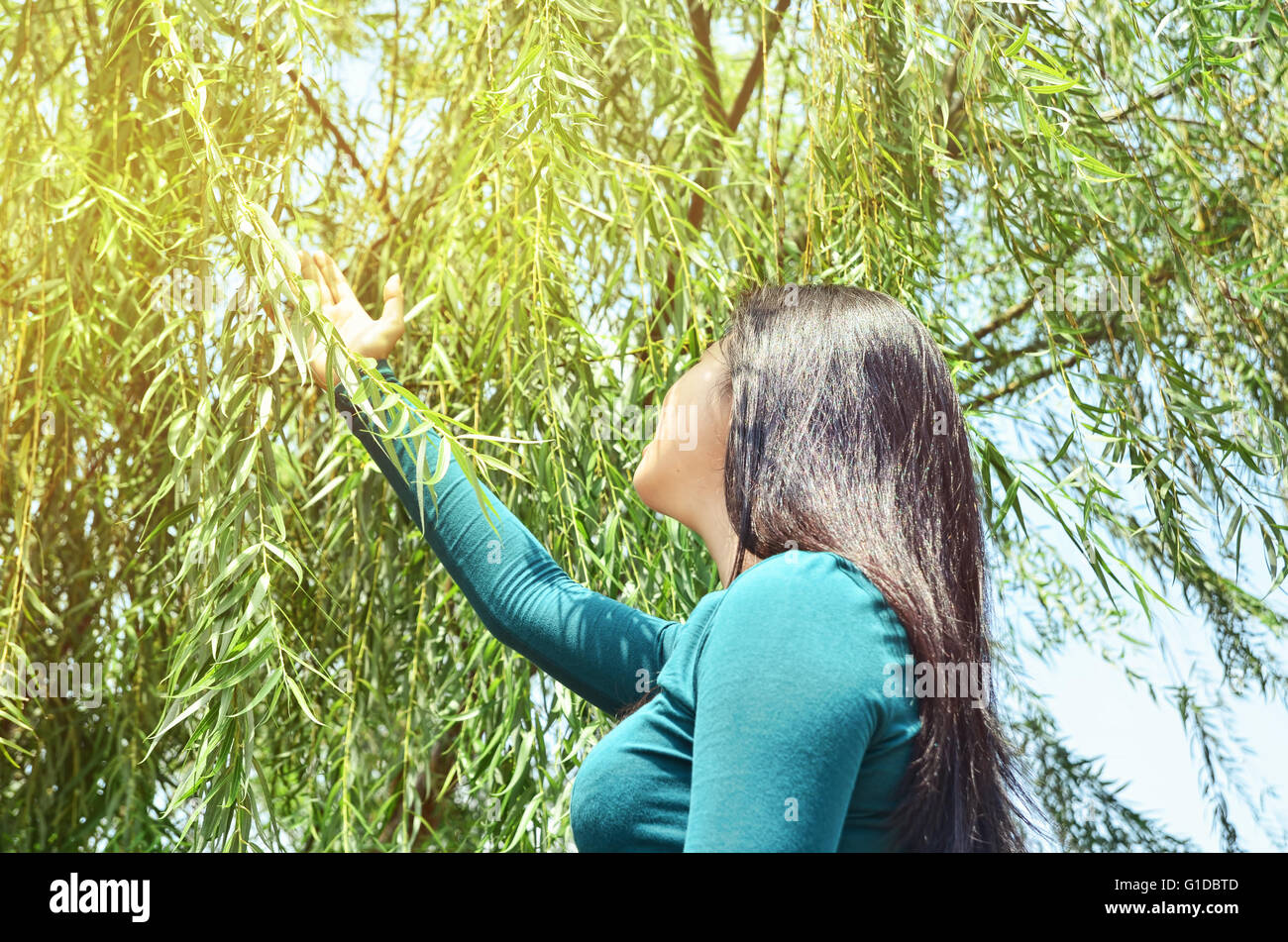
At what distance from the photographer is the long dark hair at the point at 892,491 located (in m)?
0.73

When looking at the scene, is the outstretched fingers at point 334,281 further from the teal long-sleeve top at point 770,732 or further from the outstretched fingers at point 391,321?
the teal long-sleeve top at point 770,732

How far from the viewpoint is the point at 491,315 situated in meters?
1.43

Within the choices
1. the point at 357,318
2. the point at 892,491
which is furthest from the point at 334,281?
the point at 892,491

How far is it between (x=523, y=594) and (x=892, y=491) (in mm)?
378

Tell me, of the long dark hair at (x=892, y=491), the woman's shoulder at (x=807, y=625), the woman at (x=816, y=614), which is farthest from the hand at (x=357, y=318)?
the woman's shoulder at (x=807, y=625)

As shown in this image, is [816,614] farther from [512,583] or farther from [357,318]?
[357,318]

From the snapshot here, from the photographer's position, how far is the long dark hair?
2.39 feet

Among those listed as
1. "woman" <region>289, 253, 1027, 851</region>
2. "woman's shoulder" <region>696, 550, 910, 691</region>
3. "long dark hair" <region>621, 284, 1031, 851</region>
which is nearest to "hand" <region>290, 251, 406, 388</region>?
A: "woman" <region>289, 253, 1027, 851</region>

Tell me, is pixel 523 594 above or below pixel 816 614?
above

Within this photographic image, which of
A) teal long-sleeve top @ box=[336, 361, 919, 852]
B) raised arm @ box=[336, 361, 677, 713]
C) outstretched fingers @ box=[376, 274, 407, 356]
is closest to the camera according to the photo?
teal long-sleeve top @ box=[336, 361, 919, 852]

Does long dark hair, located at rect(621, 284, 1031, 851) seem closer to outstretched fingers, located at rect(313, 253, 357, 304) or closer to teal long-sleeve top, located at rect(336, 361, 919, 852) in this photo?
teal long-sleeve top, located at rect(336, 361, 919, 852)

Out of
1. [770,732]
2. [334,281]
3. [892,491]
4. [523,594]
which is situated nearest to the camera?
[770,732]
